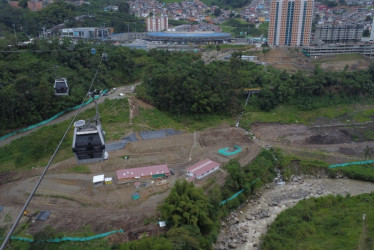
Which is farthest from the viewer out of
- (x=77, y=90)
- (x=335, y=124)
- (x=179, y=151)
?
(x=335, y=124)

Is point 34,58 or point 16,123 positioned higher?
point 34,58

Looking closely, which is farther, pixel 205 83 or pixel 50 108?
pixel 205 83

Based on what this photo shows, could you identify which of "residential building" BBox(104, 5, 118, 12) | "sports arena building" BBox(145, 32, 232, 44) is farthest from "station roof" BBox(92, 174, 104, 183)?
"residential building" BBox(104, 5, 118, 12)

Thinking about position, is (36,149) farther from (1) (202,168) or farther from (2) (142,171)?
(1) (202,168)

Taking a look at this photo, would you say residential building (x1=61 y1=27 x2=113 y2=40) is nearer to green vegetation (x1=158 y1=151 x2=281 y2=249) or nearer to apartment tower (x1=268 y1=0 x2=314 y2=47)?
apartment tower (x1=268 y1=0 x2=314 y2=47)

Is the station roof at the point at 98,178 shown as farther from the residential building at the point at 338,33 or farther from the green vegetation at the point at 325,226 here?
the residential building at the point at 338,33

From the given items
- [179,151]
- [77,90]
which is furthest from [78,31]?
[179,151]

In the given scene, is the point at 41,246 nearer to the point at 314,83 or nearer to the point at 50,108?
the point at 50,108

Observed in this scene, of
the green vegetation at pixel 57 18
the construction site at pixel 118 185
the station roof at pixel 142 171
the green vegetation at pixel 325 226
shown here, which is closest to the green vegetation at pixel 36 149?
the construction site at pixel 118 185
